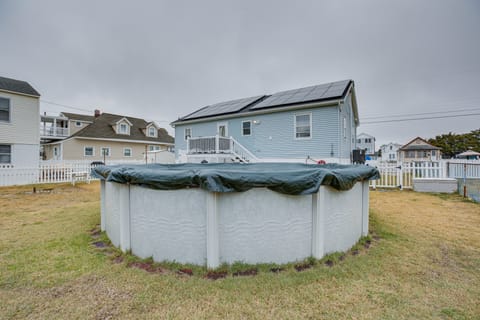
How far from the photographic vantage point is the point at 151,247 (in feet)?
9.04

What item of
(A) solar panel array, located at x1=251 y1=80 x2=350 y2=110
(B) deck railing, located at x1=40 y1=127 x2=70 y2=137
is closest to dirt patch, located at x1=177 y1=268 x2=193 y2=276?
(A) solar panel array, located at x1=251 y1=80 x2=350 y2=110

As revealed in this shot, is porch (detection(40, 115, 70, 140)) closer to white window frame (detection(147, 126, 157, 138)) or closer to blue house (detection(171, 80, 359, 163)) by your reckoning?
white window frame (detection(147, 126, 157, 138))

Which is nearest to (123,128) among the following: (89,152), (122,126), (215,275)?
(122,126)

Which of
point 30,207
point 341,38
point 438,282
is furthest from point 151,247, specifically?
point 341,38

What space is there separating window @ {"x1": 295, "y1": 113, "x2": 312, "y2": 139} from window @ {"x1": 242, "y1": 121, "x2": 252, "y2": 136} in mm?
3142

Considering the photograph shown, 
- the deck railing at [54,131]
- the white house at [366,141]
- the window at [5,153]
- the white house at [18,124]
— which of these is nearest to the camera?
the white house at [18,124]

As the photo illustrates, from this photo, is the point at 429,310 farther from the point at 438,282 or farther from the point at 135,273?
the point at 135,273

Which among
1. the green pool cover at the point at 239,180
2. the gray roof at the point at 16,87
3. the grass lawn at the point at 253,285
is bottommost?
the grass lawn at the point at 253,285

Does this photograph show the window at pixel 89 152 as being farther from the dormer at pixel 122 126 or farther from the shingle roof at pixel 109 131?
the dormer at pixel 122 126

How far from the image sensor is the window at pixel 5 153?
39.9 feet

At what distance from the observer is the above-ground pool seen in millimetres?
2426

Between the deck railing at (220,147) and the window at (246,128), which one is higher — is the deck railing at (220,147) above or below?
below

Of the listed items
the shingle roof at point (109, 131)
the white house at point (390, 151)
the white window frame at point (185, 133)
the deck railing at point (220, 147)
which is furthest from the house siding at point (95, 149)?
the white house at point (390, 151)

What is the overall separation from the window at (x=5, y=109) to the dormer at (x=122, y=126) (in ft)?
35.5
